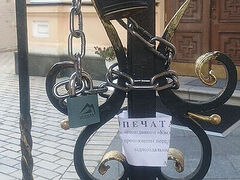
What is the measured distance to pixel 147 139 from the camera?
1220mm

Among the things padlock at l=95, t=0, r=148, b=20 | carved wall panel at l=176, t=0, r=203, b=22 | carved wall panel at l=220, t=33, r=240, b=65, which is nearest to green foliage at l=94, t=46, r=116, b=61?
carved wall panel at l=176, t=0, r=203, b=22

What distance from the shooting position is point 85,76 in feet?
3.84

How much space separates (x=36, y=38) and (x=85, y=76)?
7.55m

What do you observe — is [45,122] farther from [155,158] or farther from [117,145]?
[155,158]

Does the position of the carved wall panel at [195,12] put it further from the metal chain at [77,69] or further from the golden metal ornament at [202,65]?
the metal chain at [77,69]

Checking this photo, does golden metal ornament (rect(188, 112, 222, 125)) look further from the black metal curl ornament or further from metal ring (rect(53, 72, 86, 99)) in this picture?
metal ring (rect(53, 72, 86, 99))

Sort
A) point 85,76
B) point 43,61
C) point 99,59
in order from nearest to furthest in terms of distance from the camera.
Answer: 1. point 85,76
2. point 99,59
3. point 43,61

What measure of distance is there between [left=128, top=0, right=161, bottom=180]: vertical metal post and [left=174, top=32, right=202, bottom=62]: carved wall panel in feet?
17.6

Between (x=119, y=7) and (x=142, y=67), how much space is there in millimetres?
238

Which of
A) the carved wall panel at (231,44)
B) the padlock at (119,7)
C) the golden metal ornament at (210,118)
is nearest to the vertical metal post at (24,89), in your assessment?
the padlock at (119,7)

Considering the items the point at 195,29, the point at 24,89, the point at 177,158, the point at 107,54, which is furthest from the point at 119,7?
the point at 107,54

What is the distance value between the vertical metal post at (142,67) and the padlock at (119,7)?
0.11 meters

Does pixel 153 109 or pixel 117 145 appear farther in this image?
pixel 117 145

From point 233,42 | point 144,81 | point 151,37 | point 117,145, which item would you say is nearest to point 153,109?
point 144,81
